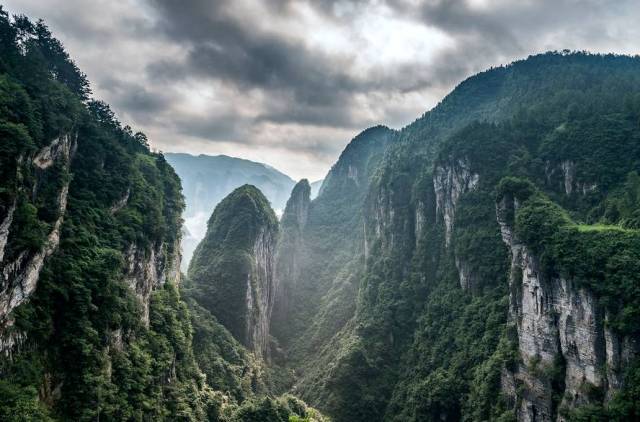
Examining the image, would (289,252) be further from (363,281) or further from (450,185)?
(450,185)

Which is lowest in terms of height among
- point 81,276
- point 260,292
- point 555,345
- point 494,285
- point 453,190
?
point 555,345

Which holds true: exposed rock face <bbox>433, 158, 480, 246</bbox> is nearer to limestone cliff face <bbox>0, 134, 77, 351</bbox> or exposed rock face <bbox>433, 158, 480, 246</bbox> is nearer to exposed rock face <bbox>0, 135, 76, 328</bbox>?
exposed rock face <bbox>0, 135, 76, 328</bbox>

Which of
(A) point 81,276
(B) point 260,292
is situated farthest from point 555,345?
(B) point 260,292

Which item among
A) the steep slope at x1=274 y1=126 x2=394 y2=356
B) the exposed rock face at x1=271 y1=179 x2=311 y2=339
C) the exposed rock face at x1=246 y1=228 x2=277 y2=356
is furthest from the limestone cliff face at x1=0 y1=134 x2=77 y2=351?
the exposed rock face at x1=271 y1=179 x2=311 y2=339

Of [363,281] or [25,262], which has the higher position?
[363,281]

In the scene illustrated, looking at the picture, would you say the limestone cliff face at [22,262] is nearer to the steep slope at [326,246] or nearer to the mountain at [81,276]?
the mountain at [81,276]

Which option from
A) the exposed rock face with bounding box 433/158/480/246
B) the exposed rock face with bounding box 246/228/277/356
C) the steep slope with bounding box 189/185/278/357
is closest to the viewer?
the exposed rock face with bounding box 433/158/480/246

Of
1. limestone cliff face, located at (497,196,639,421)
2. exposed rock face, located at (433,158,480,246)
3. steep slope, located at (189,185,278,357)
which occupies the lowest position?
limestone cliff face, located at (497,196,639,421)
